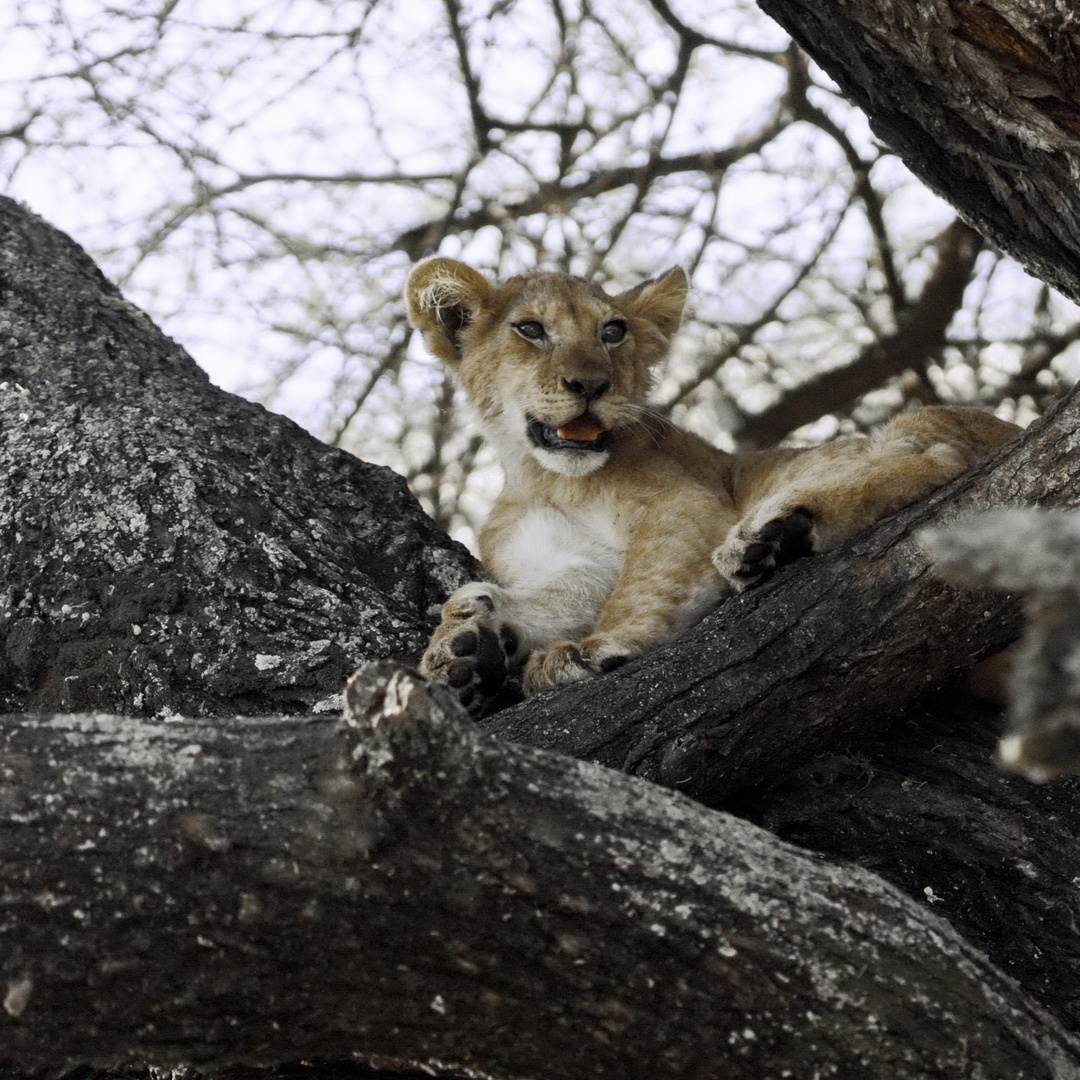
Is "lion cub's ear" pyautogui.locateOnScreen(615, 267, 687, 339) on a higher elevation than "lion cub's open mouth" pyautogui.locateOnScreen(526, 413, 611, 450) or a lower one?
higher

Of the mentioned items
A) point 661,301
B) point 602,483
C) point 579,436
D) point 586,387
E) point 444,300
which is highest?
point 661,301

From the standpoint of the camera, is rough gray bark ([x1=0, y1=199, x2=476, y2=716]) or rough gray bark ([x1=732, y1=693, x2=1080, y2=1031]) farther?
rough gray bark ([x1=0, y1=199, x2=476, y2=716])

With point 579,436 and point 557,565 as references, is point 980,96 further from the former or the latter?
point 557,565

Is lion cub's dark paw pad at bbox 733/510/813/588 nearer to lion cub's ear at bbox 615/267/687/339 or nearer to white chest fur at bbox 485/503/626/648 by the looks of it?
white chest fur at bbox 485/503/626/648

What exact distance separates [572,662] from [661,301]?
1.98 meters

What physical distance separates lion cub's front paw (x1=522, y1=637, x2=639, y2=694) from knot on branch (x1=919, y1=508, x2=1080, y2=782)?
198 cm

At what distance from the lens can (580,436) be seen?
4.29m

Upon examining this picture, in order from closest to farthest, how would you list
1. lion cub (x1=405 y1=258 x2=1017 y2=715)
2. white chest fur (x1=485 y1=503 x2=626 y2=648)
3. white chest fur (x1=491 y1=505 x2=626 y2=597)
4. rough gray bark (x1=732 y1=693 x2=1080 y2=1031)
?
rough gray bark (x1=732 y1=693 x2=1080 y2=1031), lion cub (x1=405 y1=258 x2=1017 y2=715), white chest fur (x1=485 y1=503 x2=626 y2=648), white chest fur (x1=491 y1=505 x2=626 y2=597)

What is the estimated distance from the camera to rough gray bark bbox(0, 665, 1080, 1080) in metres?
1.62

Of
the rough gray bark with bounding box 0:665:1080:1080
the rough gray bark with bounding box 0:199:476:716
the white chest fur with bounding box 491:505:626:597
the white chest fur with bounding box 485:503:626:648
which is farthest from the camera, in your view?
the white chest fur with bounding box 491:505:626:597

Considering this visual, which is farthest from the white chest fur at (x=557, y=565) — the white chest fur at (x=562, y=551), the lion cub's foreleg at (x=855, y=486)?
the lion cub's foreleg at (x=855, y=486)

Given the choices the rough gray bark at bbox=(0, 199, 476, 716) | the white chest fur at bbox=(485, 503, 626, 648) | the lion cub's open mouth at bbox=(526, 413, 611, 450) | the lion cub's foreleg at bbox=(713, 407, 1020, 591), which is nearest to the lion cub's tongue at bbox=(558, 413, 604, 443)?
the lion cub's open mouth at bbox=(526, 413, 611, 450)

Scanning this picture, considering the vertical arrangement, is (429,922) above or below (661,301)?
below

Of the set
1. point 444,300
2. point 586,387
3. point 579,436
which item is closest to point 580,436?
point 579,436
